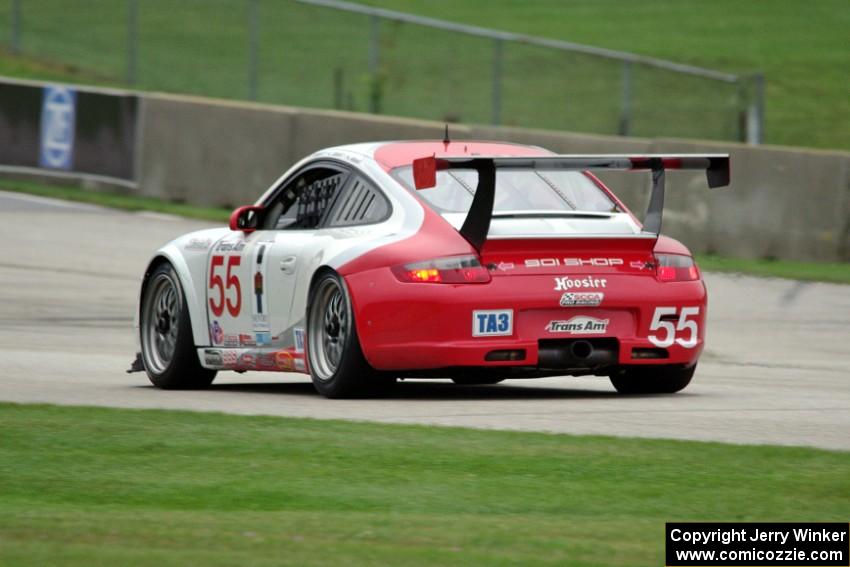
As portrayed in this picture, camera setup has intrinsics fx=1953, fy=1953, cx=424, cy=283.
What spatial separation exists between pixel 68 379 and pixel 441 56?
16524mm

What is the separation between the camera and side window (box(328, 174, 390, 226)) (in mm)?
10091

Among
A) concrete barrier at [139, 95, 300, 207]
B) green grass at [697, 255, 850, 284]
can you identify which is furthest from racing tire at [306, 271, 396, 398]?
concrete barrier at [139, 95, 300, 207]

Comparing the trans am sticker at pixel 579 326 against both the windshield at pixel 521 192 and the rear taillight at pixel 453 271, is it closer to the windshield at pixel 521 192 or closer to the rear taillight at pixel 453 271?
the rear taillight at pixel 453 271

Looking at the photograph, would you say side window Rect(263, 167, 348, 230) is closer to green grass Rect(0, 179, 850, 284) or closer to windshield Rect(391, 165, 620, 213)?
windshield Rect(391, 165, 620, 213)

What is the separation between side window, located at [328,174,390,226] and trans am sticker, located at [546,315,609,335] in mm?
1059

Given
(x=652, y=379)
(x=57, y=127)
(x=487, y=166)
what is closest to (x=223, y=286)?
(x=487, y=166)

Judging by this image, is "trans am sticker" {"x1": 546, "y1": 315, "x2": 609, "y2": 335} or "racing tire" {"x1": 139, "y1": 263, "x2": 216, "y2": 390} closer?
"trans am sticker" {"x1": 546, "y1": 315, "x2": 609, "y2": 335}

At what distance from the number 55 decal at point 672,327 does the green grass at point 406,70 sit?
49.7 feet

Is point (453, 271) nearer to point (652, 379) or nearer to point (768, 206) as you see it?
point (652, 379)

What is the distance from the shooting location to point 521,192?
10.1 m

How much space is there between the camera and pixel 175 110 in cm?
2361

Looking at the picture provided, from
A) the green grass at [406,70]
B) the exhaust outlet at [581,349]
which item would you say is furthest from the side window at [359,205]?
the green grass at [406,70]

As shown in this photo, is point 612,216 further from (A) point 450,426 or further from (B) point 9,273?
(B) point 9,273

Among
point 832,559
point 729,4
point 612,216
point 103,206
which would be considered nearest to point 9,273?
point 103,206
